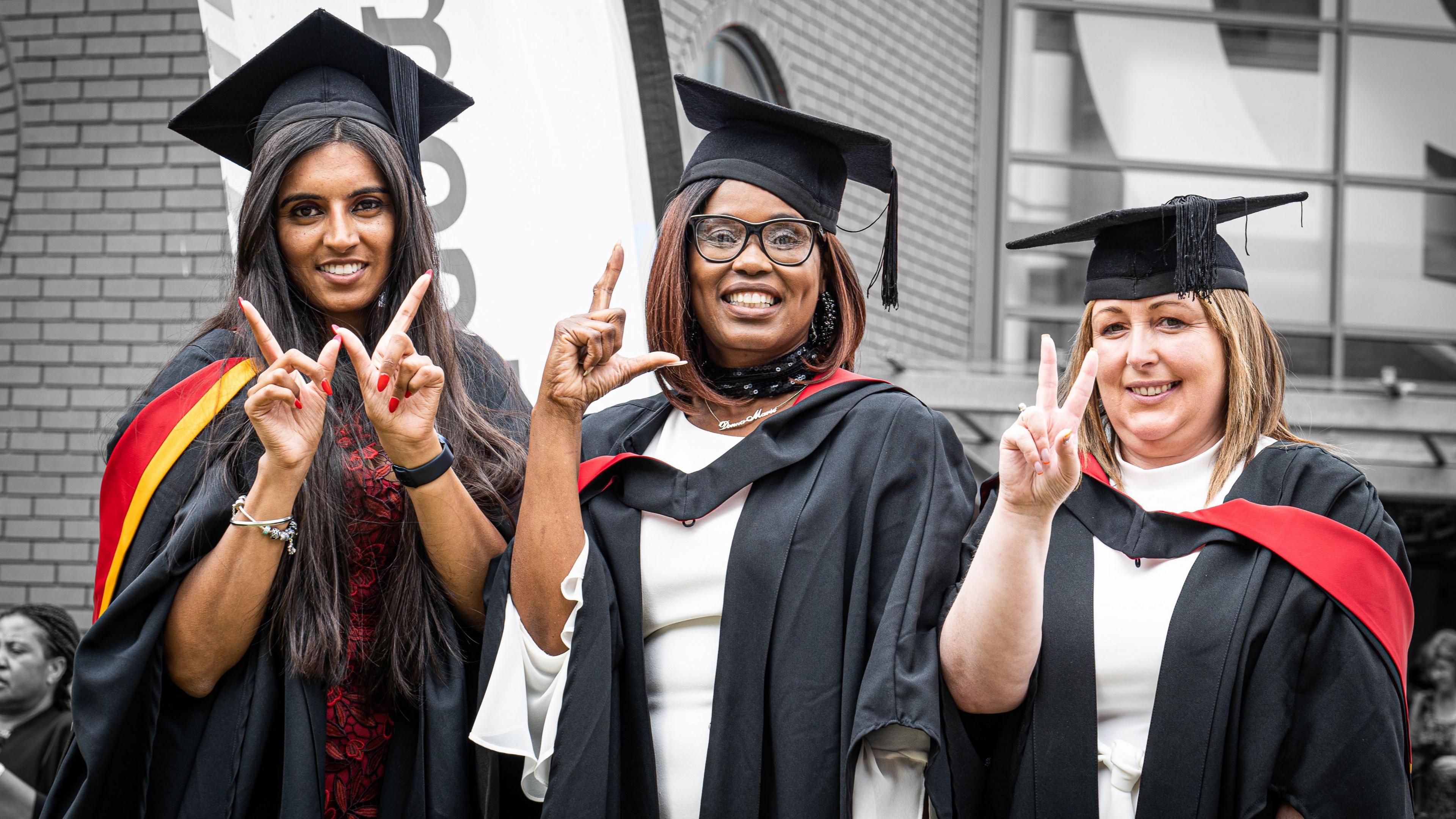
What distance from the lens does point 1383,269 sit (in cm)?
1095

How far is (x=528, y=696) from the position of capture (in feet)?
8.25

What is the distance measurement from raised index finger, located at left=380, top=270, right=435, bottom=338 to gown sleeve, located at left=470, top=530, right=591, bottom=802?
0.53 metres

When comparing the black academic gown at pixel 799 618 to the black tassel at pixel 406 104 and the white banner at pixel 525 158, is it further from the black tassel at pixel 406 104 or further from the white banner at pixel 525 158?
the white banner at pixel 525 158

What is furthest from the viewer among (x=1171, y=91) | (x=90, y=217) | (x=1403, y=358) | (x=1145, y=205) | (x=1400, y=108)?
(x=1400, y=108)

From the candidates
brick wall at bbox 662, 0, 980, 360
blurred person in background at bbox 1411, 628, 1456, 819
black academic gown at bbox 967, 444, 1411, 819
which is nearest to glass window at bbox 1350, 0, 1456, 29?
brick wall at bbox 662, 0, 980, 360

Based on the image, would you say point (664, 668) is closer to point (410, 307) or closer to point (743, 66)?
point (410, 307)

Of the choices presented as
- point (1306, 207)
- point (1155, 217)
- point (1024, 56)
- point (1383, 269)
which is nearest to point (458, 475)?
point (1155, 217)

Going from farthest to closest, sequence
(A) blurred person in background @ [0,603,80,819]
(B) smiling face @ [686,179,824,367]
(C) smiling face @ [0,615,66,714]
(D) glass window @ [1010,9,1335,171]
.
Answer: (D) glass window @ [1010,9,1335,171] → (C) smiling face @ [0,615,66,714] → (A) blurred person in background @ [0,603,80,819] → (B) smiling face @ [686,179,824,367]

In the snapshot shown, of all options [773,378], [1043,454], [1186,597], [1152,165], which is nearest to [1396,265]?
[1152,165]

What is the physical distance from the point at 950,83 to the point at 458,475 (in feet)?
24.7

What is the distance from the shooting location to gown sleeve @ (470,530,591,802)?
8.01 ft

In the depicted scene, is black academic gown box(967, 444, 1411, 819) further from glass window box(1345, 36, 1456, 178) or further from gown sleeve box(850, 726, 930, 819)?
glass window box(1345, 36, 1456, 178)

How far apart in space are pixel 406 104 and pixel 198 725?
4.24 feet

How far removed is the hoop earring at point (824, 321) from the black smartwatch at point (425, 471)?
2.49 feet
